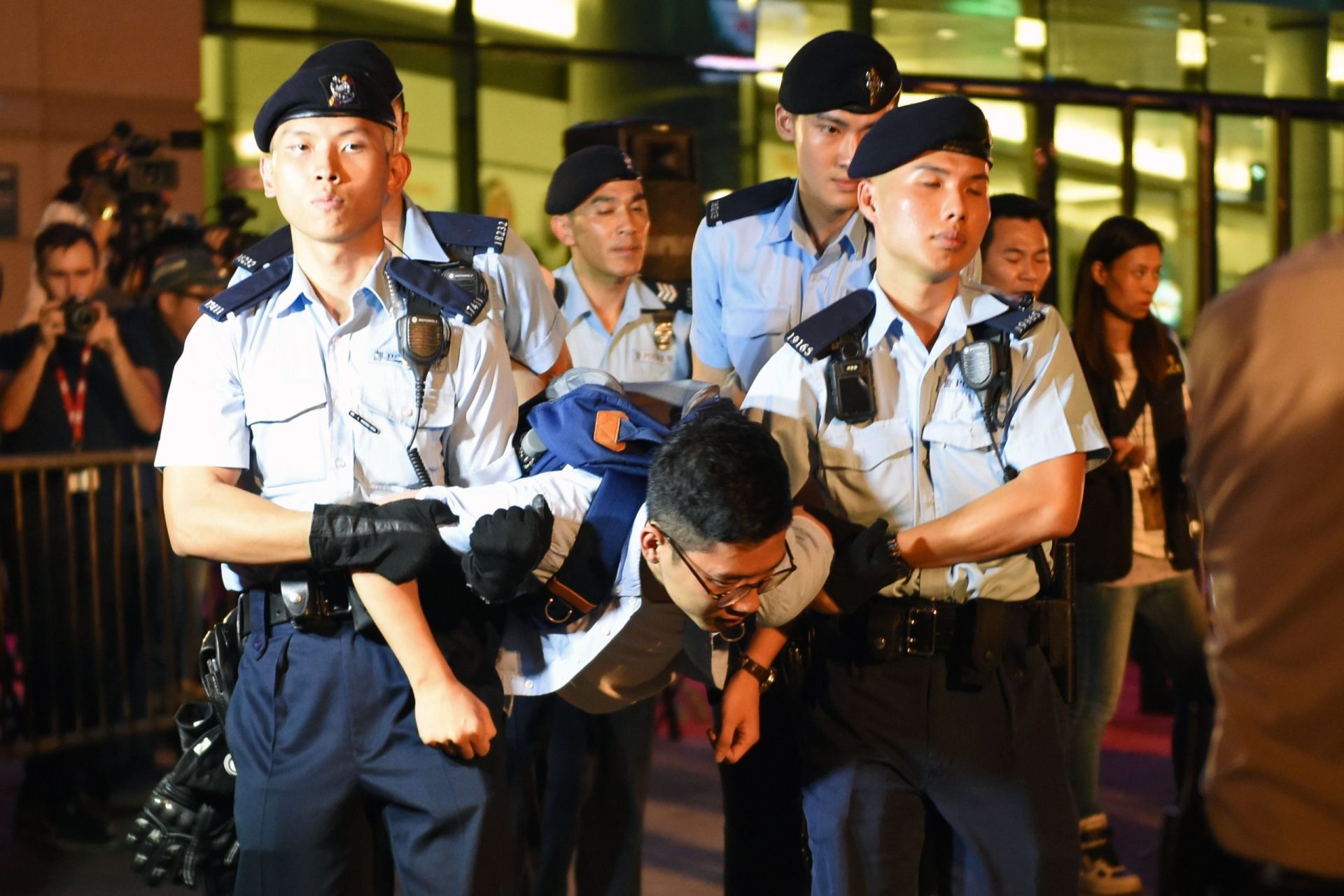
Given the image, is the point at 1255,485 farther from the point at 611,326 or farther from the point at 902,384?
the point at 611,326

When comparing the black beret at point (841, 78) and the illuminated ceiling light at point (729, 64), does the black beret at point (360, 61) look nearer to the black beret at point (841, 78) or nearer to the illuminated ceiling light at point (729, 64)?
the black beret at point (841, 78)

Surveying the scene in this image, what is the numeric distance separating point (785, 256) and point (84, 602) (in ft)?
9.46

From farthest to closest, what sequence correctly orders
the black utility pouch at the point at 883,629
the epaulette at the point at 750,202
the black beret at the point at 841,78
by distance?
the epaulette at the point at 750,202 → the black beret at the point at 841,78 → the black utility pouch at the point at 883,629

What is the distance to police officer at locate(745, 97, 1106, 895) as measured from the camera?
8.82 feet

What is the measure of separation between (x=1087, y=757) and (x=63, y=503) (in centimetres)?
336

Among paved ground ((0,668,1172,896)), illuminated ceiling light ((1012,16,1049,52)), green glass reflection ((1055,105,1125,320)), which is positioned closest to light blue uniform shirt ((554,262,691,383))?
paved ground ((0,668,1172,896))

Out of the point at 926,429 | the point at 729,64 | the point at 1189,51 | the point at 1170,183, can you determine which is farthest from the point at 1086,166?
the point at 926,429

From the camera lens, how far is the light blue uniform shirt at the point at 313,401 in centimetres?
259

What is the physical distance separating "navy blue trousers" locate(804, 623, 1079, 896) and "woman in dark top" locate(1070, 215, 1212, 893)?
171cm

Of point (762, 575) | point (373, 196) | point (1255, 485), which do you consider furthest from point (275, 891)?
point (1255, 485)

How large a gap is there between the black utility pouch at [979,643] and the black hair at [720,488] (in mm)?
432

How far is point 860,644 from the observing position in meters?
2.77

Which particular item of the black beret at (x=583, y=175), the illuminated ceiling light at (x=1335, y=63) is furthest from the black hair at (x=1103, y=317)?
the illuminated ceiling light at (x=1335, y=63)

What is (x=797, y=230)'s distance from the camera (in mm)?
3584
